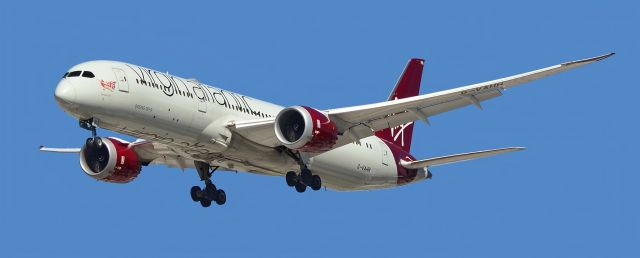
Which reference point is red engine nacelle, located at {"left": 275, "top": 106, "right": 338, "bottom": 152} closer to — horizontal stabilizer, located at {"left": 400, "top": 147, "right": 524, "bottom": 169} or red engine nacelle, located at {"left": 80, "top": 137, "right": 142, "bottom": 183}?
horizontal stabilizer, located at {"left": 400, "top": 147, "right": 524, "bottom": 169}

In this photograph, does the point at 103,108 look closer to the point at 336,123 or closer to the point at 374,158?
the point at 336,123

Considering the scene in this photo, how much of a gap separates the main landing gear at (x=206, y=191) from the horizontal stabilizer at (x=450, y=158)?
26.4 feet

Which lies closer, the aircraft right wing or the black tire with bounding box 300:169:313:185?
the aircraft right wing

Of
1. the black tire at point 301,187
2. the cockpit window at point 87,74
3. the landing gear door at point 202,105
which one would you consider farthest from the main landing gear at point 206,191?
the cockpit window at point 87,74

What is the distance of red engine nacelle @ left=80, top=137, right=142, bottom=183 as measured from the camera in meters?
52.6

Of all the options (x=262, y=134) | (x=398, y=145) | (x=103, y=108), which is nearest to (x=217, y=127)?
(x=262, y=134)

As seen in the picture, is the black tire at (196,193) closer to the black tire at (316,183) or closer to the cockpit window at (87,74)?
the black tire at (316,183)

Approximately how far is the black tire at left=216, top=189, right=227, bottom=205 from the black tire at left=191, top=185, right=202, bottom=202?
2.48 feet

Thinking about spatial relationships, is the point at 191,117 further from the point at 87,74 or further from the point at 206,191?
the point at 206,191

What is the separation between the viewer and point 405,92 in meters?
60.1

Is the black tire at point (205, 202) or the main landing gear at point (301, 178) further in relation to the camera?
the black tire at point (205, 202)

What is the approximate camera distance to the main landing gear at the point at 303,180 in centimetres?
5059

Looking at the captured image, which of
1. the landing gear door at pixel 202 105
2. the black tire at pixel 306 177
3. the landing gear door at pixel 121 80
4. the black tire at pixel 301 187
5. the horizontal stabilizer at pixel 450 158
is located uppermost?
the landing gear door at pixel 121 80

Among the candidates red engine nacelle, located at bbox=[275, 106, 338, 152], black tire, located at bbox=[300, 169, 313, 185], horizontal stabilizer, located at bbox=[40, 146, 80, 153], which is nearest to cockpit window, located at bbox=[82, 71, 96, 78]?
red engine nacelle, located at bbox=[275, 106, 338, 152]
